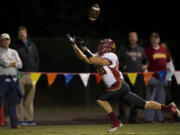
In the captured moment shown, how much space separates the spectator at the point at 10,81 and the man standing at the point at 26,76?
127cm

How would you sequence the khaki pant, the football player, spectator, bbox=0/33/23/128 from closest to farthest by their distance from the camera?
1. the football player
2. spectator, bbox=0/33/23/128
3. the khaki pant

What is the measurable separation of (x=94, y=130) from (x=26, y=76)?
3059mm

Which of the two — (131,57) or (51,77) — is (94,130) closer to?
(131,57)

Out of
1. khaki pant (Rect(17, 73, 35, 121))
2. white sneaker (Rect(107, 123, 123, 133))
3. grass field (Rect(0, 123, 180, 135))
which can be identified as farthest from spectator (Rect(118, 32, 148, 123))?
white sneaker (Rect(107, 123, 123, 133))

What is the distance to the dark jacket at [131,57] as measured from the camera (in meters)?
16.9

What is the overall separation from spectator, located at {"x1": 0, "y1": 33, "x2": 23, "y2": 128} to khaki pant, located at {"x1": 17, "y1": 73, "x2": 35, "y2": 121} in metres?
1.29

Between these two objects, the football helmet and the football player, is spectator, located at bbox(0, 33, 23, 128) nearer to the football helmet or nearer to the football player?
the football player

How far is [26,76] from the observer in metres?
16.6

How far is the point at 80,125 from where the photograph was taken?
16016mm

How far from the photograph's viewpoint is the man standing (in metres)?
16.5

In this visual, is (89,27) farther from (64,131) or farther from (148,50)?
(64,131)

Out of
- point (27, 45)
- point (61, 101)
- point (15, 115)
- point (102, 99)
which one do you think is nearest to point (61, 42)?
point (61, 101)

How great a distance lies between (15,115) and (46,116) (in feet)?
12.7

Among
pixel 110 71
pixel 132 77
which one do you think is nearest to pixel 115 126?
pixel 110 71
